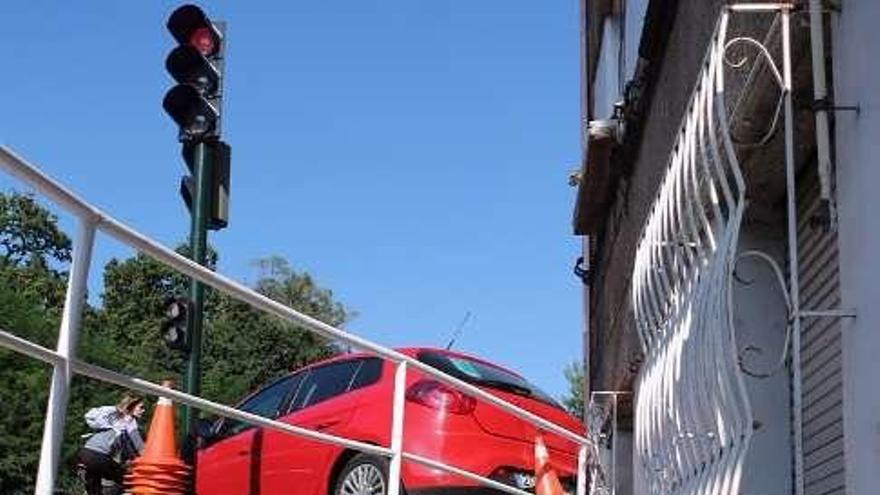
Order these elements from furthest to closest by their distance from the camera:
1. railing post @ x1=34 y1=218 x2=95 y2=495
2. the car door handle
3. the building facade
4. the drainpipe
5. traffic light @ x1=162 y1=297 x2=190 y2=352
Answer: the car door handle → traffic light @ x1=162 y1=297 x2=190 y2=352 → the drainpipe → the building facade → railing post @ x1=34 y1=218 x2=95 y2=495

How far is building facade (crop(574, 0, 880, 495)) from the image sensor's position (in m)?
4.38

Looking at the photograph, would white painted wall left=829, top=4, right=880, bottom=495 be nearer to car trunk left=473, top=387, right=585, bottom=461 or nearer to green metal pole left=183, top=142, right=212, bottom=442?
green metal pole left=183, top=142, right=212, bottom=442

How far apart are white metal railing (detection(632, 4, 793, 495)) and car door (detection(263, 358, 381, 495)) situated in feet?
7.98

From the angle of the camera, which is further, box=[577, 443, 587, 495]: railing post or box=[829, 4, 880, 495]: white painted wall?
box=[577, 443, 587, 495]: railing post

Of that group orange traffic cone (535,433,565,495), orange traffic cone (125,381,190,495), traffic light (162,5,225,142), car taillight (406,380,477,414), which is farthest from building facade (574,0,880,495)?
traffic light (162,5,225,142)

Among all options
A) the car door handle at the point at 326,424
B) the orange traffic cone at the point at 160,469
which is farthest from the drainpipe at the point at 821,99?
the car door handle at the point at 326,424

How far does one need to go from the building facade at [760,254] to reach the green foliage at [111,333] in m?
1.67

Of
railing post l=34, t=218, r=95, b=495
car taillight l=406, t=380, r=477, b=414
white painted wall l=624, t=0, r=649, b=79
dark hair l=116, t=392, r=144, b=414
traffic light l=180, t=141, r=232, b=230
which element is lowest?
railing post l=34, t=218, r=95, b=495

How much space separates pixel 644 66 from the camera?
358 inches

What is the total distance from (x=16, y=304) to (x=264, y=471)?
7.13ft

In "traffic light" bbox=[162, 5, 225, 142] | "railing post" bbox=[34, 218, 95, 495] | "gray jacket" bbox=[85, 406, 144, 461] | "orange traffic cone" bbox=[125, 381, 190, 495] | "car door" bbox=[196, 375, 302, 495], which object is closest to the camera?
"railing post" bbox=[34, 218, 95, 495]

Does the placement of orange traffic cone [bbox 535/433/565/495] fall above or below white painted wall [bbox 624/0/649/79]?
below

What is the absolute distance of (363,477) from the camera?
882cm

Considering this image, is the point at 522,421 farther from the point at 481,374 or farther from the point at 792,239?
the point at 792,239
